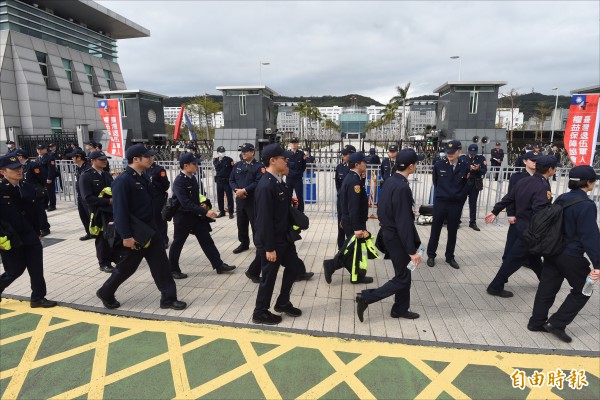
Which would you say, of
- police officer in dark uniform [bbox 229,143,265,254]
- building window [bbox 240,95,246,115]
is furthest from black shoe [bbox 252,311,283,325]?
building window [bbox 240,95,246,115]

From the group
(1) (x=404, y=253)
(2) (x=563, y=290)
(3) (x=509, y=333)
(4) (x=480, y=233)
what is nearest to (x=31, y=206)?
(1) (x=404, y=253)

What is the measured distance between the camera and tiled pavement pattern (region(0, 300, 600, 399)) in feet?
9.89

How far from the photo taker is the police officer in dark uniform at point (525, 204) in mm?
4172

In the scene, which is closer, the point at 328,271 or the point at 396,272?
the point at 396,272

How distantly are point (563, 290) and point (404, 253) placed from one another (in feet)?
9.95

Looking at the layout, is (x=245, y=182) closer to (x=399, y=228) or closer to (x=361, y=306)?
(x=361, y=306)

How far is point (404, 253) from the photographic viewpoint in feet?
12.4

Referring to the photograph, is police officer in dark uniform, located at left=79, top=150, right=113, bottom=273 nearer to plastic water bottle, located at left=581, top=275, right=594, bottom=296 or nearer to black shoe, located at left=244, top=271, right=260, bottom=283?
black shoe, located at left=244, top=271, right=260, bottom=283

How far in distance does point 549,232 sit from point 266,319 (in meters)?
3.21

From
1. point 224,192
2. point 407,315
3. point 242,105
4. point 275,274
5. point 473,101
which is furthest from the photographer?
point 242,105

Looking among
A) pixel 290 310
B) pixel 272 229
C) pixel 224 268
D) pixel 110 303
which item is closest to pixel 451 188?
pixel 290 310

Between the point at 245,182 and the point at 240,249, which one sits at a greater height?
the point at 245,182

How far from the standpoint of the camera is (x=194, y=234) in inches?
215

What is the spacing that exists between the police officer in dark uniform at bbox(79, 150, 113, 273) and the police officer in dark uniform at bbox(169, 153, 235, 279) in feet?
3.39
